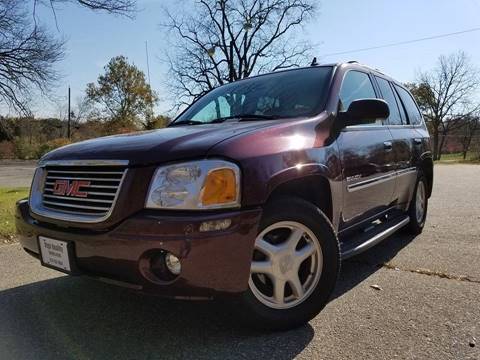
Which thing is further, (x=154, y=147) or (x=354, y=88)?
(x=354, y=88)

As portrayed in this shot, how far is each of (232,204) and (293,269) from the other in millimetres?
671

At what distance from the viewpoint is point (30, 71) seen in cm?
1184

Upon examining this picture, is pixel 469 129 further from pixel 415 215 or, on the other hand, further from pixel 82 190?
pixel 82 190

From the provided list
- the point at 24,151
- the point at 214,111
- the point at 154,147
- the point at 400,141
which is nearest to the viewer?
the point at 154,147

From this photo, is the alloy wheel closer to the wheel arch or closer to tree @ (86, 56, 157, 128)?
the wheel arch

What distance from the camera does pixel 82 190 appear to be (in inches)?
105

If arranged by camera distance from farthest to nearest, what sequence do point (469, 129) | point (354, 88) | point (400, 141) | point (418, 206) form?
point (469, 129), point (418, 206), point (400, 141), point (354, 88)

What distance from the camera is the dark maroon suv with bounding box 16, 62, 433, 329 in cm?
236

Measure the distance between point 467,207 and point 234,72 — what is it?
94.2 feet

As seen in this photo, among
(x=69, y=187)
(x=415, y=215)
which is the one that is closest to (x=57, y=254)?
(x=69, y=187)

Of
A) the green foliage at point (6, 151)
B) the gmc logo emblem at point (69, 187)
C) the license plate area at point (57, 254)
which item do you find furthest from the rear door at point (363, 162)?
the green foliage at point (6, 151)

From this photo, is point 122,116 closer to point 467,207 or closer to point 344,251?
point 467,207

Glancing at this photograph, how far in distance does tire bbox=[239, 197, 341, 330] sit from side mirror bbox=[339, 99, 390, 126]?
0.91 m

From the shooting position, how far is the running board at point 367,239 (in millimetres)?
3365
